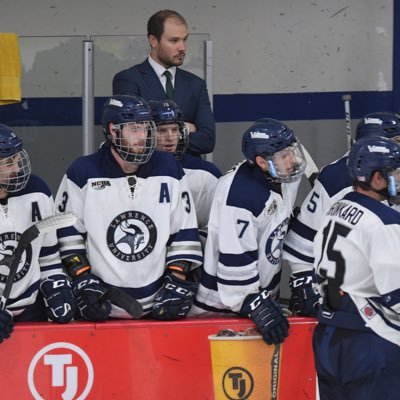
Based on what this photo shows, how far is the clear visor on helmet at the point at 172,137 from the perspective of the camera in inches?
174

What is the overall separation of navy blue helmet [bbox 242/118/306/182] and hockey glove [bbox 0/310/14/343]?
101 centimetres

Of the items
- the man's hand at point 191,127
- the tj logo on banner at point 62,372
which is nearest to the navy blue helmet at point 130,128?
the man's hand at point 191,127

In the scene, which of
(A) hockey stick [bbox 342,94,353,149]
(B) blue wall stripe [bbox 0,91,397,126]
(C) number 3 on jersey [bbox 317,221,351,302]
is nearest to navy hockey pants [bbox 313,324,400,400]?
(C) number 3 on jersey [bbox 317,221,351,302]

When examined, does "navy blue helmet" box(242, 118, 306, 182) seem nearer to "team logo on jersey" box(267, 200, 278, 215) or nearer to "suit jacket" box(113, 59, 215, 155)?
"team logo on jersey" box(267, 200, 278, 215)

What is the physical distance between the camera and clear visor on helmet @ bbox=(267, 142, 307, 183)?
13.3ft

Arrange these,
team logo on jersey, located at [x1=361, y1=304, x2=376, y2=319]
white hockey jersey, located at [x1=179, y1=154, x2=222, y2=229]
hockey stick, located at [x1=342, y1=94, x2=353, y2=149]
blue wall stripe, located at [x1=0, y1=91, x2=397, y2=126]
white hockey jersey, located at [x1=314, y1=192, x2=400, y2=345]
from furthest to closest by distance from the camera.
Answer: blue wall stripe, located at [x1=0, y1=91, x2=397, y2=126], hockey stick, located at [x1=342, y1=94, x2=353, y2=149], white hockey jersey, located at [x1=179, y1=154, x2=222, y2=229], team logo on jersey, located at [x1=361, y1=304, x2=376, y2=319], white hockey jersey, located at [x1=314, y1=192, x2=400, y2=345]

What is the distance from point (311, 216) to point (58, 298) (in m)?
0.98

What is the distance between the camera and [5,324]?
3863 millimetres

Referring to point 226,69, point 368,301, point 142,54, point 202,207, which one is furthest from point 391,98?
point 368,301

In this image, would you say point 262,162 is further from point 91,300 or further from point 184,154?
point 91,300

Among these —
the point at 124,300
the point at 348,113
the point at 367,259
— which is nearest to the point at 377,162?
the point at 367,259

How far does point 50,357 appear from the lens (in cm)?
396

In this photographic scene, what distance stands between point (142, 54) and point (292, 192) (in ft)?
5.47

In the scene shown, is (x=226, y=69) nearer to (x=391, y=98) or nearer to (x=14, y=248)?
(x=391, y=98)
